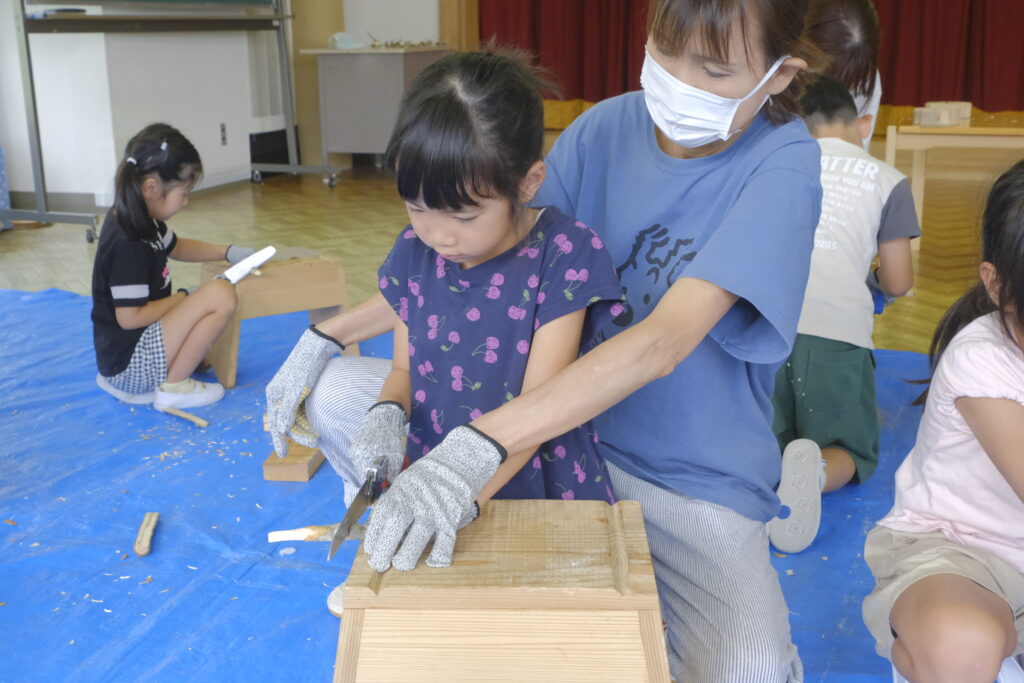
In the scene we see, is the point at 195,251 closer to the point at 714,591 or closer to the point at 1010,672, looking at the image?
the point at 714,591

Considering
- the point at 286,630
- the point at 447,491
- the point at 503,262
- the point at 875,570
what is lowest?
the point at 286,630

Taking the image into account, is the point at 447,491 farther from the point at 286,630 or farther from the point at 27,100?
the point at 27,100

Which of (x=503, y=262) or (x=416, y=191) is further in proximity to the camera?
(x=503, y=262)

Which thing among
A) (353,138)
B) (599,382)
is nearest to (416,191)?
(599,382)

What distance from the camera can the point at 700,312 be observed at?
3.30ft

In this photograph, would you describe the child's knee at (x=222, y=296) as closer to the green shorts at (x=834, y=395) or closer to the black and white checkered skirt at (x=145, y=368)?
the black and white checkered skirt at (x=145, y=368)

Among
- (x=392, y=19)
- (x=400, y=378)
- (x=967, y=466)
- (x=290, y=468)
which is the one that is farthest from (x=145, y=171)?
(x=392, y=19)

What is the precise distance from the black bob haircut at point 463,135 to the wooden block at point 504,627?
0.39 metres

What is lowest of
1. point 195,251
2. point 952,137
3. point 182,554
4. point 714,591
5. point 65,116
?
point 182,554

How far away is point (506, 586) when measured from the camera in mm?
775

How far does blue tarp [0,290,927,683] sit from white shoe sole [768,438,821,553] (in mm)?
41

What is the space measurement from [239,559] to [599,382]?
3.29ft

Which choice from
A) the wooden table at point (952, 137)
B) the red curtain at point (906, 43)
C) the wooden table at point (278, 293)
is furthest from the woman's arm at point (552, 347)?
the red curtain at point (906, 43)

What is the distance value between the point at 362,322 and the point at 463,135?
15.4 inches
